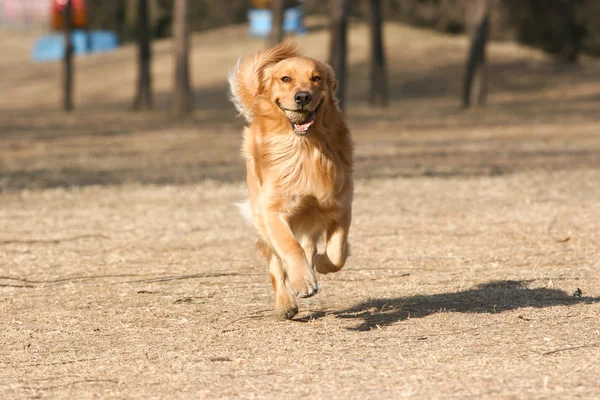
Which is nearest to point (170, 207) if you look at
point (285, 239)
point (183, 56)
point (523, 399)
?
point (285, 239)

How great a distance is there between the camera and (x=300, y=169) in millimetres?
5984

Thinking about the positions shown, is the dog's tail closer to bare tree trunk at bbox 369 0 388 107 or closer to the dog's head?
the dog's head

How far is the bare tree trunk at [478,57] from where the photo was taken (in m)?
30.1

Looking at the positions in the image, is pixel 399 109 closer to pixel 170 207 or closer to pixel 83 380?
pixel 170 207

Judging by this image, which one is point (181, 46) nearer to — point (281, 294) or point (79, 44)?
point (281, 294)

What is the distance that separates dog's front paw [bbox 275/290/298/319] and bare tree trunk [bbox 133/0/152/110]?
27.1m

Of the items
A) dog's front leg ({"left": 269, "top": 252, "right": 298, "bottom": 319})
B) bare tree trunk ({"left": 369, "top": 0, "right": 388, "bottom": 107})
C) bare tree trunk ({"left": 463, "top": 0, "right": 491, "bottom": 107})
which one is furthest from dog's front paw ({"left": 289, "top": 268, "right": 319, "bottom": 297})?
bare tree trunk ({"left": 369, "top": 0, "right": 388, "bottom": 107})

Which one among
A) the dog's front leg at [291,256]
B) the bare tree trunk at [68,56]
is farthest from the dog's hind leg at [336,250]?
the bare tree trunk at [68,56]

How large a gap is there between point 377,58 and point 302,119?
88.1ft

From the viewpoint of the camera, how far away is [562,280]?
700 centimetres

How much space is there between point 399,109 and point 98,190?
21.0 meters

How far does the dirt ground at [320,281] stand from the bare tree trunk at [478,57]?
444 inches

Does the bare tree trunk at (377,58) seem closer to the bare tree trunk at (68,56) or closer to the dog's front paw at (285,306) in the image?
the bare tree trunk at (68,56)

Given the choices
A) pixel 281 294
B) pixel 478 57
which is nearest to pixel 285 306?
pixel 281 294
